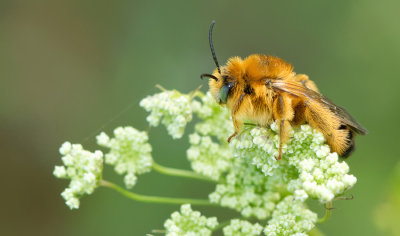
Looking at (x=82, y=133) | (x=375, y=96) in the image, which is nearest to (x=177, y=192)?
(x=82, y=133)

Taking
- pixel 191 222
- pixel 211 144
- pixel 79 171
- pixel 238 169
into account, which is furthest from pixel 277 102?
pixel 79 171

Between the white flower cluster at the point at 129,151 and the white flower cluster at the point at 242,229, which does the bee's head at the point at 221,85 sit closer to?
the white flower cluster at the point at 129,151

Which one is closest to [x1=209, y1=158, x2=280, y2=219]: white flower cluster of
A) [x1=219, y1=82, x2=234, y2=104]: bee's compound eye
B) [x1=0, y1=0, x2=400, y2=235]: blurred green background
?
[x1=219, y1=82, x2=234, y2=104]: bee's compound eye

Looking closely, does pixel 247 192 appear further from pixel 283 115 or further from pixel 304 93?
pixel 304 93

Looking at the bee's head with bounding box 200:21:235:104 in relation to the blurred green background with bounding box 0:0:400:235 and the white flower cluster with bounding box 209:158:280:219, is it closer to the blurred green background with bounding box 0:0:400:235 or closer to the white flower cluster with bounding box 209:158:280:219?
the white flower cluster with bounding box 209:158:280:219

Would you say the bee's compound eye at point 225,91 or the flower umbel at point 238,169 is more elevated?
the bee's compound eye at point 225,91

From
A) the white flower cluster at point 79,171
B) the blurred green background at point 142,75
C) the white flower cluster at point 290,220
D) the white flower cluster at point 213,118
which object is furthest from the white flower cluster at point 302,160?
the blurred green background at point 142,75

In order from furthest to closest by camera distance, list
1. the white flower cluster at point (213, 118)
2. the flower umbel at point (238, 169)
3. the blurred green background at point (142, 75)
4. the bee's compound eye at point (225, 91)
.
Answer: the blurred green background at point (142, 75) → the white flower cluster at point (213, 118) → the bee's compound eye at point (225, 91) → the flower umbel at point (238, 169)
